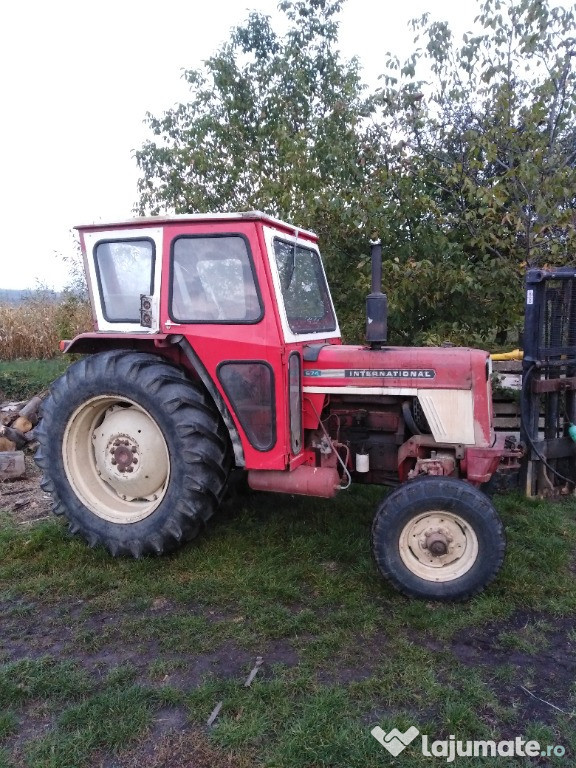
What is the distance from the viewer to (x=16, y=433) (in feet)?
20.1

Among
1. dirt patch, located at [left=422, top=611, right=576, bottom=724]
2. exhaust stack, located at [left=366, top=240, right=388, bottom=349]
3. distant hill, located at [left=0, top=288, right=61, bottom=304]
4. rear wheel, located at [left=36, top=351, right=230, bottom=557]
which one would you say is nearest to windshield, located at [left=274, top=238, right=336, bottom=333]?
exhaust stack, located at [left=366, top=240, right=388, bottom=349]

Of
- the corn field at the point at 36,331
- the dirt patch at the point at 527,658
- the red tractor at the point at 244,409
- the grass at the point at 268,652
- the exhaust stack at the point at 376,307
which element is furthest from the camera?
the corn field at the point at 36,331

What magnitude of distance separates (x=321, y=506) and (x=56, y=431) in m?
1.97

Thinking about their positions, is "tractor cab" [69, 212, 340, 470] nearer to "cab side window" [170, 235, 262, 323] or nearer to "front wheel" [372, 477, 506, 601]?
"cab side window" [170, 235, 262, 323]

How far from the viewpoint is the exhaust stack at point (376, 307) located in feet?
11.4

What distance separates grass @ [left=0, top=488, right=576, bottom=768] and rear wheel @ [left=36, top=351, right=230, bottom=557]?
0.23m

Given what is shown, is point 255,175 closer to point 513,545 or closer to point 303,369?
point 303,369

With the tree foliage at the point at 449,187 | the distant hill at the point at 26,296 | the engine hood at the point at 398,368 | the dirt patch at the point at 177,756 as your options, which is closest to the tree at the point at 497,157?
the tree foliage at the point at 449,187

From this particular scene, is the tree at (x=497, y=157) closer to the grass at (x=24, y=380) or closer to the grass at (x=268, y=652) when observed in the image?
the grass at (x=268, y=652)

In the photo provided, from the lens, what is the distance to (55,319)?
9.61 meters

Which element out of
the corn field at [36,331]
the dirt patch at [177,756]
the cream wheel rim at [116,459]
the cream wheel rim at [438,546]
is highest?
the corn field at [36,331]

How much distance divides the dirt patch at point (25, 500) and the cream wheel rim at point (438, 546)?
110 inches

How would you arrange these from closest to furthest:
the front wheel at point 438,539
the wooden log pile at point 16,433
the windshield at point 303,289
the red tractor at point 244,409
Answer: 1. the front wheel at point 438,539
2. the red tractor at point 244,409
3. the windshield at point 303,289
4. the wooden log pile at point 16,433
